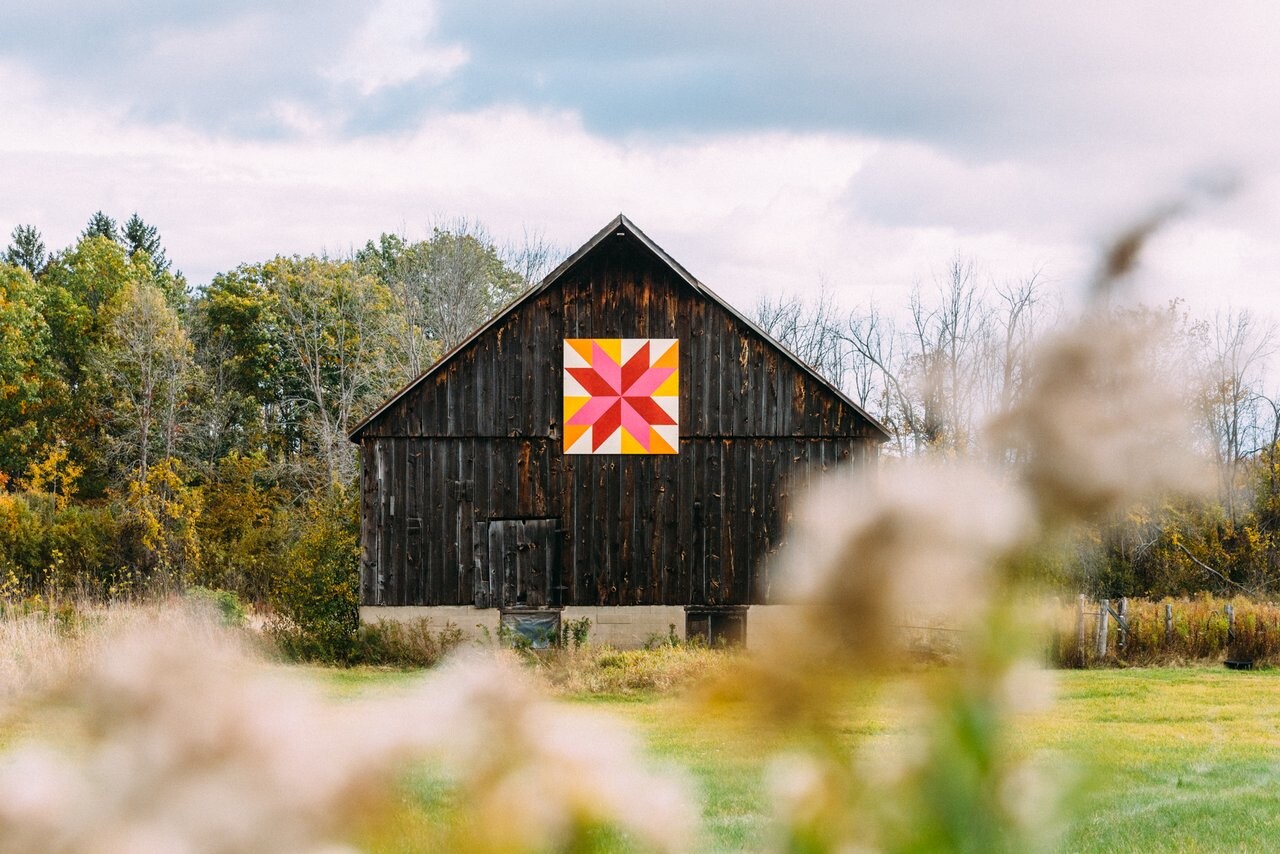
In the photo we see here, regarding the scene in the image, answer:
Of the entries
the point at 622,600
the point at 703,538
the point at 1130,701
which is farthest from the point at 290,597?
the point at 1130,701

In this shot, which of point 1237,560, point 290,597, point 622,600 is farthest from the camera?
point 1237,560

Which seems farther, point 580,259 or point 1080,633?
point 1080,633

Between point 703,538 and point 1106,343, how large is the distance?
19043mm

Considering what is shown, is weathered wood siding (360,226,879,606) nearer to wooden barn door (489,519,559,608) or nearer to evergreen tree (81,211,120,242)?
wooden barn door (489,519,559,608)

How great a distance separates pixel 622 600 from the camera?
19188mm

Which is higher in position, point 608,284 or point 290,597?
point 608,284

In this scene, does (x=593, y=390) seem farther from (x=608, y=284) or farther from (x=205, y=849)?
(x=205, y=849)

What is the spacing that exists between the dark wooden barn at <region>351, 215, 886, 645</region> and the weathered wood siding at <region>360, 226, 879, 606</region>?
23 millimetres

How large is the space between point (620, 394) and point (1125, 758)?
18.9 m

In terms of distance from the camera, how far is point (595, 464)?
63.2ft

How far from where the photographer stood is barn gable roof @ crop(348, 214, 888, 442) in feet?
61.6

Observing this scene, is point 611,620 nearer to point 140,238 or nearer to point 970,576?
point 970,576

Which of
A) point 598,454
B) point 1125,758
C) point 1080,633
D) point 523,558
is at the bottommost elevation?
point 1080,633

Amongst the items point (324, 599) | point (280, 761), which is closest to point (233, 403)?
point (324, 599)
